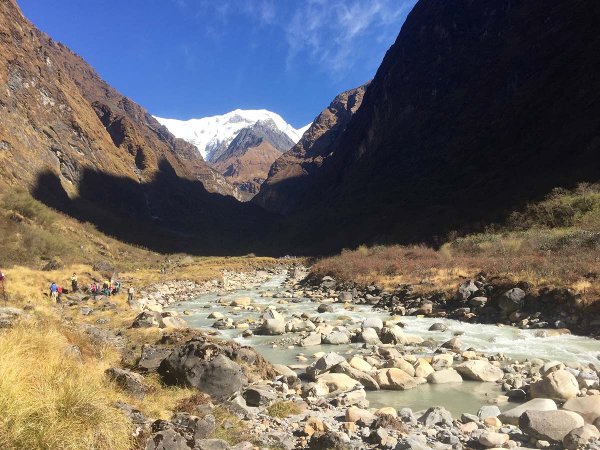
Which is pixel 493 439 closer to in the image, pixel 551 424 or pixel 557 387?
pixel 551 424

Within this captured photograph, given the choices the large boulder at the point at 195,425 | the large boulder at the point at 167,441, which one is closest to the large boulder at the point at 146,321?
the large boulder at the point at 195,425

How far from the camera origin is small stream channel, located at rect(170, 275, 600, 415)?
978cm

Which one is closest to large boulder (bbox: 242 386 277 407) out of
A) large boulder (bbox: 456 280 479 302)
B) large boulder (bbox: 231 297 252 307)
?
large boulder (bbox: 456 280 479 302)

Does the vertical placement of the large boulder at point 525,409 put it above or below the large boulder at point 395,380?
above

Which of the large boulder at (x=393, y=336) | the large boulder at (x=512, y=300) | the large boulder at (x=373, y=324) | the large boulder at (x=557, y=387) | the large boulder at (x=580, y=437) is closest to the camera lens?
the large boulder at (x=580, y=437)

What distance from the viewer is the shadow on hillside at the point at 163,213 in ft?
270

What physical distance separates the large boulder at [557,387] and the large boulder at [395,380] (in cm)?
271

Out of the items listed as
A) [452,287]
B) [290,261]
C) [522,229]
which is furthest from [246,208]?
[452,287]

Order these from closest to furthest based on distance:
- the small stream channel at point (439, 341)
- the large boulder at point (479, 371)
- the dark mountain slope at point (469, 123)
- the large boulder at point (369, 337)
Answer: the small stream channel at point (439, 341)
the large boulder at point (479, 371)
the large boulder at point (369, 337)
the dark mountain slope at point (469, 123)

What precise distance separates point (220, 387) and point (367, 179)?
344 feet

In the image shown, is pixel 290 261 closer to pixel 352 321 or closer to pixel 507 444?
pixel 352 321

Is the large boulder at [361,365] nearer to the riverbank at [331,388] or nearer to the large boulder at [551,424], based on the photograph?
the riverbank at [331,388]

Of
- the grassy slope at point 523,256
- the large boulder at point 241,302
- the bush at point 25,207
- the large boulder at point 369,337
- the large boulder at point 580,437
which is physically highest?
the bush at point 25,207

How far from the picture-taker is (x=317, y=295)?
3203cm
